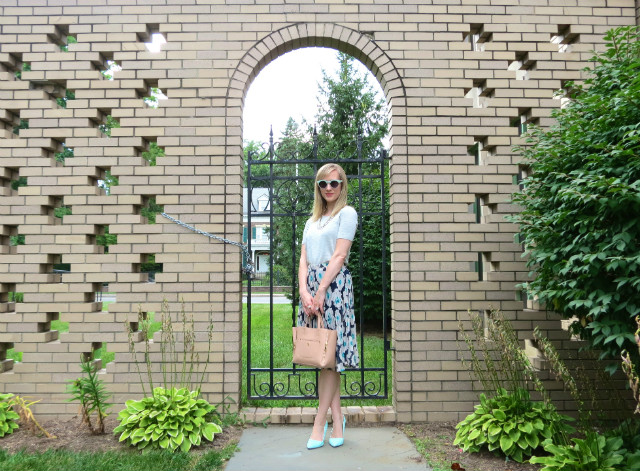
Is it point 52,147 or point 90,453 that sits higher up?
point 52,147

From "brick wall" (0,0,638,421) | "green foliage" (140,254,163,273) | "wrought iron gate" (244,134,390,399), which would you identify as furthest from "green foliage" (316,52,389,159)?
"brick wall" (0,0,638,421)

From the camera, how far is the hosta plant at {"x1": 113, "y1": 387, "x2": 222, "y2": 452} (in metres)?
3.27

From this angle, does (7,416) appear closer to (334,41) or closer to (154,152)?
(334,41)

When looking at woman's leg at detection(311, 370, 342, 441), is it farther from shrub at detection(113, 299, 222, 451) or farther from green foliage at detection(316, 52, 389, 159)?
green foliage at detection(316, 52, 389, 159)

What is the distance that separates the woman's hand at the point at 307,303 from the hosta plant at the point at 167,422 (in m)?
A: 1.15

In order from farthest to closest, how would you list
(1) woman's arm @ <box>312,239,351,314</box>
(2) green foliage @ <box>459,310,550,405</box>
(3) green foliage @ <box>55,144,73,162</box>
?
1. (3) green foliage @ <box>55,144,73,162</box>
2. (2) green foliage @ <box>459,310,550,405</box>
3. (1) woman's arm @ <box>312,239,351,314</box>

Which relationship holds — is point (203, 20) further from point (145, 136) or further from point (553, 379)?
point (553, 379)

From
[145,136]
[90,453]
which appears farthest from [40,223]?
[90,453]

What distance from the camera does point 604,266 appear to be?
284 cm

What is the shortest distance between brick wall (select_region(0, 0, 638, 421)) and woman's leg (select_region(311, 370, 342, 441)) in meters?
0.78

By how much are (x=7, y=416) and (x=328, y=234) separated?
2939mm

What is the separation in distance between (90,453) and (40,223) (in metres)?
2.01

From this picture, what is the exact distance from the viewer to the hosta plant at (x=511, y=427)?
3.12 m

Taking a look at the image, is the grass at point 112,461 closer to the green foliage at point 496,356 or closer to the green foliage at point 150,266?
the green foliage at point 150,266
